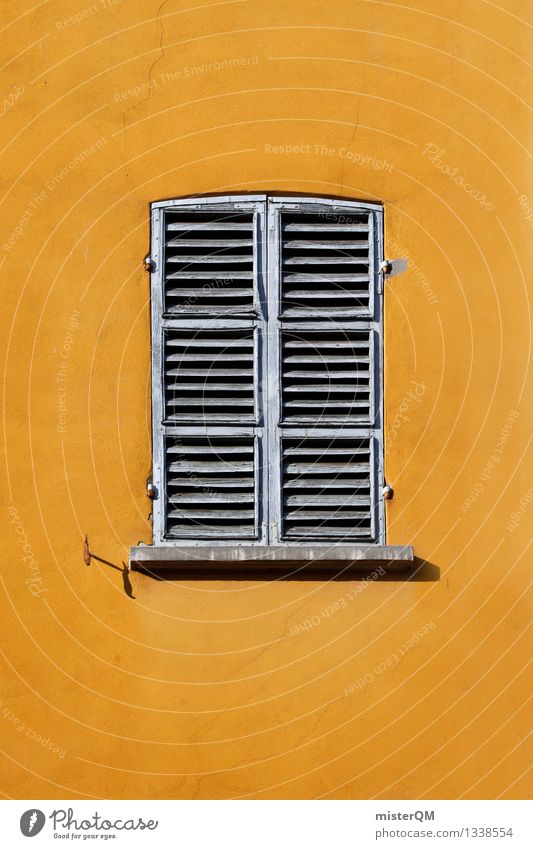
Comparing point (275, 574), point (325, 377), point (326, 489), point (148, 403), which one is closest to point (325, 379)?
point (325, 377)

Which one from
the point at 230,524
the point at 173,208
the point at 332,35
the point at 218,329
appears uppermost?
the point at 332,35

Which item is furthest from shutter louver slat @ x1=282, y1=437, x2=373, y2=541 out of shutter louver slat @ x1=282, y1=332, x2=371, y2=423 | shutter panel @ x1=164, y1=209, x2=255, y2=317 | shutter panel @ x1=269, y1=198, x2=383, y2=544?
shutter panel @ x1=164, y1=209, x2=255, y2=317

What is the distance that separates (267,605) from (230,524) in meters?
0.44

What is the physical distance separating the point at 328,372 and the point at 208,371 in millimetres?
592

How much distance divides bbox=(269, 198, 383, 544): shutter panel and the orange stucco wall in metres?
0.12

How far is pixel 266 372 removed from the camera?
6.13 meters

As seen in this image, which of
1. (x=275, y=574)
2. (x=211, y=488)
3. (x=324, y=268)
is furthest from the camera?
(x=324, y=268)

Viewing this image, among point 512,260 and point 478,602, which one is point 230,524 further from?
point 512,260

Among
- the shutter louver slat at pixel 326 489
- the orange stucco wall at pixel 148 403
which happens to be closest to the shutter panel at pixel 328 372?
the shutter louver slat at pixel 326 489

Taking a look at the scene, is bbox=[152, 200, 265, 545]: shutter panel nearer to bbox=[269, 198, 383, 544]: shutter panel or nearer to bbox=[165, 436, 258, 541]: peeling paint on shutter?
bbox=[165, 436, 258, 541]: peeling paint on shutter

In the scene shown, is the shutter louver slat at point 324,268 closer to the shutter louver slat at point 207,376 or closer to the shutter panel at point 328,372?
the shutter panel at point 328,372

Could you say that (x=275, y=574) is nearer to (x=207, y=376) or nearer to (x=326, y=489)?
(x=326, y=489)

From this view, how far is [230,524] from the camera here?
6.07 m
